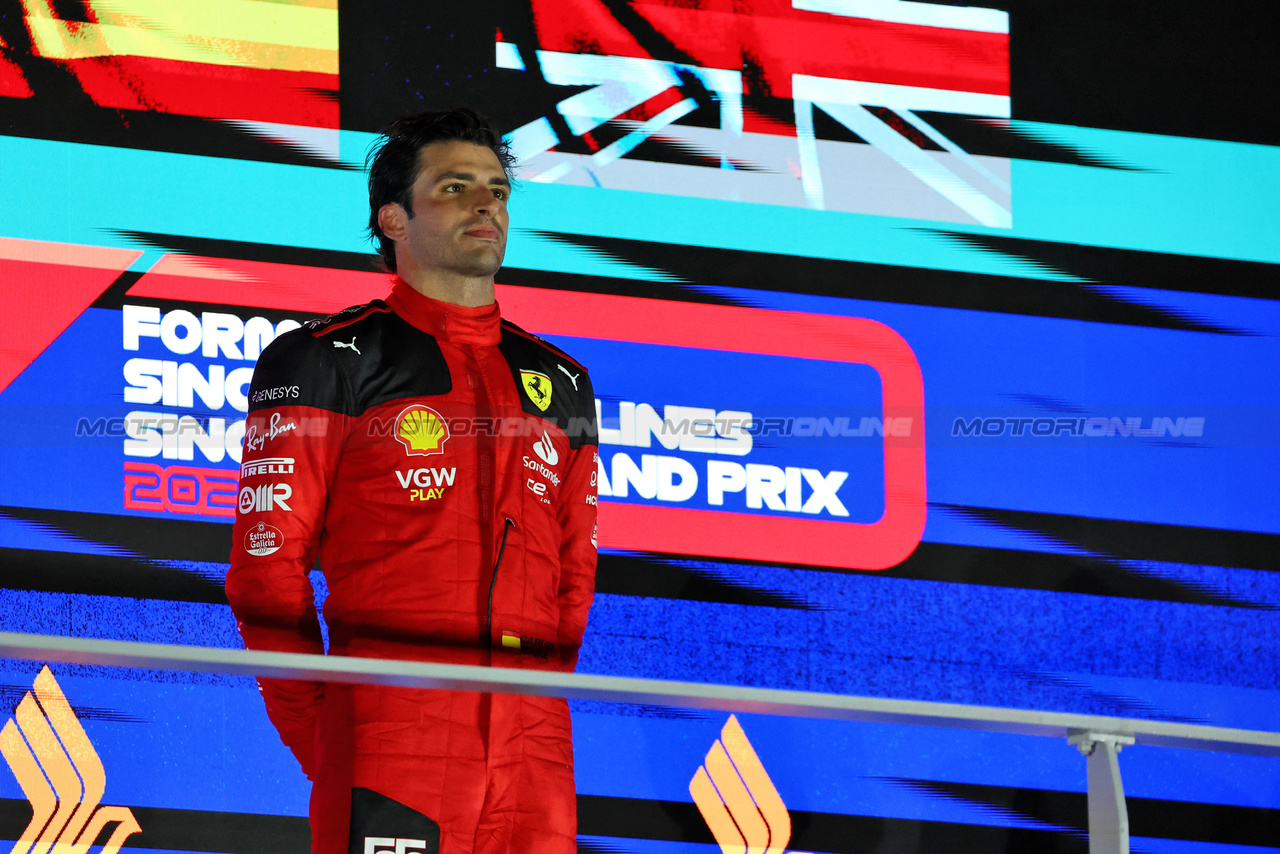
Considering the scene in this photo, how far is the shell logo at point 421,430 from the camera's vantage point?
174 centimetres

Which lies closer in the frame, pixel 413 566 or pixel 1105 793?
pixel 1105 793

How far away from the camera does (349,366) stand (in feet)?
5.87

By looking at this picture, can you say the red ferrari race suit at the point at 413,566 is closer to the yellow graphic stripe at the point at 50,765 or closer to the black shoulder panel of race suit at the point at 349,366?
the black shoulder panel of race suit at the point at 349,366

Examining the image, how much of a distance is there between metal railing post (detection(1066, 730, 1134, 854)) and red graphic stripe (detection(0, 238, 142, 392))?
5.91 ft

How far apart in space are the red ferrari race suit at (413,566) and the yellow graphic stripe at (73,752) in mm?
615

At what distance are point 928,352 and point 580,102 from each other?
86 centimetres

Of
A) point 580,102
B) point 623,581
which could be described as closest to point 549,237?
point 580,102

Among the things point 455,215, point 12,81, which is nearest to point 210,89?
point 12,81

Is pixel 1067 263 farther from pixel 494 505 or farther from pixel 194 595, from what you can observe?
pixel 194 595

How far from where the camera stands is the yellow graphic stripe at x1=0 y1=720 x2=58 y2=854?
6.93ft

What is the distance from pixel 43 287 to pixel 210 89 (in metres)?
0.48

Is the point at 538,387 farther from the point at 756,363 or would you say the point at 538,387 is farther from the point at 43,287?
the point at 43,287

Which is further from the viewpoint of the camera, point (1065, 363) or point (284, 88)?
point (1065, 363)

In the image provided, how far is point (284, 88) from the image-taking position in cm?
240
